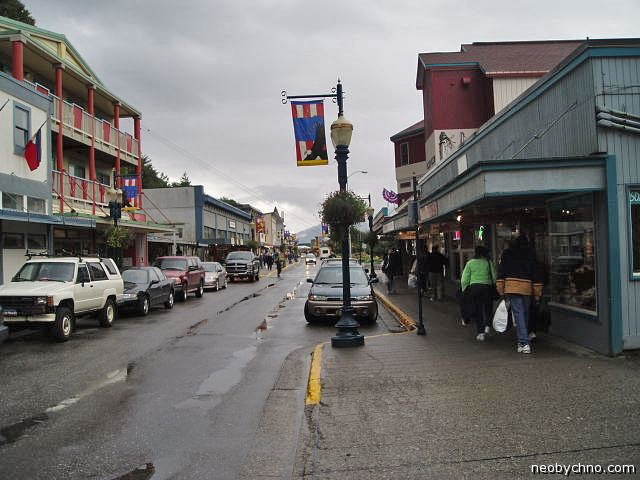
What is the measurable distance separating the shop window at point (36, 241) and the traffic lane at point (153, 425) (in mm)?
11730

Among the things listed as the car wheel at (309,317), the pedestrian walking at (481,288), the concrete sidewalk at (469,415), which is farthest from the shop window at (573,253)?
the car wheel at (309,317)

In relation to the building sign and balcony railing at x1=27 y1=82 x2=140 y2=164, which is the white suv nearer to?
the building sign

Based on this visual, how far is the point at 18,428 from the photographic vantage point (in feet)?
18.4

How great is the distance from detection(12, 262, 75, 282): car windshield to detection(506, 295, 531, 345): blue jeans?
31.9 feet

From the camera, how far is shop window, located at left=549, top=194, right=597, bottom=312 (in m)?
8.04

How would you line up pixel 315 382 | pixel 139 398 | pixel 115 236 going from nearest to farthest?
pixel 139 398
pixel 315 382
pixel 115 236

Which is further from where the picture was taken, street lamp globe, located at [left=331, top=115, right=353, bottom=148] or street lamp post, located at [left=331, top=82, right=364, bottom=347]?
street lamp globe, located at [left=331, top=115, right=353, bottom=148]

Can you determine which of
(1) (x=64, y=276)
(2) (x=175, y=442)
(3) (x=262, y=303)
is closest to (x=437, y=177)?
(3) (x=262, y=303)

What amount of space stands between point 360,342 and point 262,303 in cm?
1089

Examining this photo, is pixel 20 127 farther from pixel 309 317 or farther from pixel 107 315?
pixel 309 317

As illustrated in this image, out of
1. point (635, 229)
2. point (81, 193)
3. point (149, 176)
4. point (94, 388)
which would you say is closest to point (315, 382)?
point (94, 388)

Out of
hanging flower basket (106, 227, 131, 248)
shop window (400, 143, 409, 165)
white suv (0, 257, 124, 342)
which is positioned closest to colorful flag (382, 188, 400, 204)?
shop window (400, 143, 409, 165)

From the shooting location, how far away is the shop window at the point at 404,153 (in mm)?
34938

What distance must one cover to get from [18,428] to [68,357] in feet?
14.3
